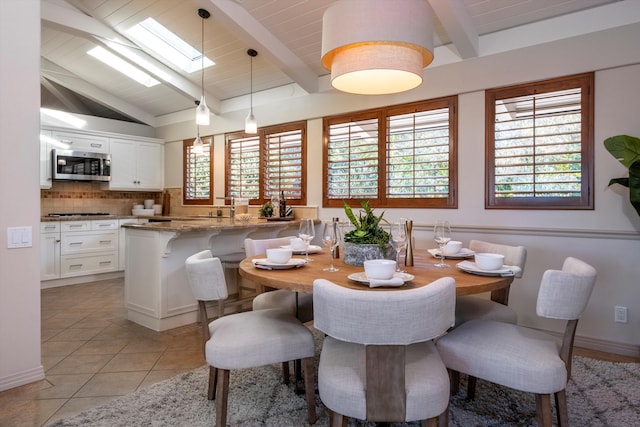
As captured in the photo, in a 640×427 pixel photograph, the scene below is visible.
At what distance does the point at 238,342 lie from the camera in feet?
5.65

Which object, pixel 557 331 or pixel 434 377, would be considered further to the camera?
pixel 557 331

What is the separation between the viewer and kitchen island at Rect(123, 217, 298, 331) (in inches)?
132

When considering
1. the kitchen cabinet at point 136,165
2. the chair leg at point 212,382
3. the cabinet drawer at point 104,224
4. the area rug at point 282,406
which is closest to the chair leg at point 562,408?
the area rug at point 282,406

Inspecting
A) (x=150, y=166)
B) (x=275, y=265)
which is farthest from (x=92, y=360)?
(x=150, y=166)

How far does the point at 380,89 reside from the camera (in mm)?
2314

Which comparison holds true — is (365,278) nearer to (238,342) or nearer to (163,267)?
(238,342)

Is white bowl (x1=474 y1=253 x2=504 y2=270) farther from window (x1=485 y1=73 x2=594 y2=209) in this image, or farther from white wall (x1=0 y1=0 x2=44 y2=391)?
white wall (x1=0 y1=0 x2=44 y2=391)

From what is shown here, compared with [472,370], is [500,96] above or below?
above

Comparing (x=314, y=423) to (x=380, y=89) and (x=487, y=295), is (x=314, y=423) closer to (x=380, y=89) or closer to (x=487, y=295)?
(x=380, y=89)

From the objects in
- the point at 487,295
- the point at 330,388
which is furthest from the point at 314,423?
the point at 487,295

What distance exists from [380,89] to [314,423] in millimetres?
1930

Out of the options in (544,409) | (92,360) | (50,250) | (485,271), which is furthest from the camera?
(50,250)

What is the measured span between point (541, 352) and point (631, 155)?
5.79 feet

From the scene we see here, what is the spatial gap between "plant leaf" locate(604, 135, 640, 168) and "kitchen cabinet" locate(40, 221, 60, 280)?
20.3 feet
